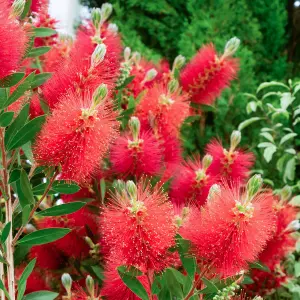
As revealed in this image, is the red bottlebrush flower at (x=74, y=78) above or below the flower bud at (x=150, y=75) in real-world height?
above

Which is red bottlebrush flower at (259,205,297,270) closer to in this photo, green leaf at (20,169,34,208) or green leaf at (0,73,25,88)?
green leaf at (20,169,34,208)

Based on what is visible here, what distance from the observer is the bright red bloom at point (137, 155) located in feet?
3.91

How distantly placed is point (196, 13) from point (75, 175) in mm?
1273

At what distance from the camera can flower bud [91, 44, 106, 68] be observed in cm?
97

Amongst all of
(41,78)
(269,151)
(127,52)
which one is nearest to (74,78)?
(41,78)

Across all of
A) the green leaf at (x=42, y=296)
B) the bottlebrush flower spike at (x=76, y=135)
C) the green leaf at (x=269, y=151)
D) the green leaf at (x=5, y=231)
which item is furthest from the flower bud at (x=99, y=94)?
the green leaf at (x=269, y=151)

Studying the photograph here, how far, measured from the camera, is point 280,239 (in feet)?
4.13

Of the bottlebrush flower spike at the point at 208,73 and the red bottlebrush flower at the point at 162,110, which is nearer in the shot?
the red bottlebrush flower at the point at 162,110

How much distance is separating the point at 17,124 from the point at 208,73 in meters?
0.58

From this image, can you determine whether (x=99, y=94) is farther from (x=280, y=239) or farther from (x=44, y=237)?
(x=280, y=239)

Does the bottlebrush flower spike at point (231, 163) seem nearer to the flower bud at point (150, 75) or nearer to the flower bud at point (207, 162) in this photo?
the flower bud at point (207, 162)

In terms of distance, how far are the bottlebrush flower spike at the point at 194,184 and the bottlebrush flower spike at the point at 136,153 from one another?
0.06 meters

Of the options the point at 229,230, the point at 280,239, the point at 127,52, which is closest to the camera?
the point at 229,230

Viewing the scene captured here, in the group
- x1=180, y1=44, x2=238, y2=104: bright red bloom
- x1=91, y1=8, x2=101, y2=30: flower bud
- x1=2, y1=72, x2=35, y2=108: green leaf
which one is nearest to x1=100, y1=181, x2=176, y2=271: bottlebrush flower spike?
x1=2, y1=72, x2=35, y2=108: green leaf
